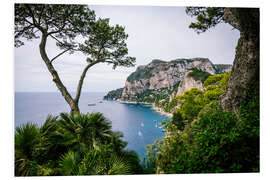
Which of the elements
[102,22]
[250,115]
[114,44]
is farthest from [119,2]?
[250,115]

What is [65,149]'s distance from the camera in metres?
2.00

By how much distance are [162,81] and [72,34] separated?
209 inches

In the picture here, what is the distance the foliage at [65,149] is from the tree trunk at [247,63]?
2.14 meters

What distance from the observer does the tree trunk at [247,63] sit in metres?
2.03

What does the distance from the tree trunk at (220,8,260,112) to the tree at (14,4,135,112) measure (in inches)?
85.2

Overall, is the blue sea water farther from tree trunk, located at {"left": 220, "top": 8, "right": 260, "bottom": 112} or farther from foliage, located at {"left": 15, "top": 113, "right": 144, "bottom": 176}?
tree trunk, located at {"left": 220, "top": 8, "right": 260, "bottom": 112}

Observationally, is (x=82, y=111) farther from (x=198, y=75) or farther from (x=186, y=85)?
(x=198, y=75)

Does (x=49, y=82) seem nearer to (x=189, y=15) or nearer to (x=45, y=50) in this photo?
(x=45, y=50)

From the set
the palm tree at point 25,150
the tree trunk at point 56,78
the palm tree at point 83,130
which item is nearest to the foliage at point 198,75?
the palm tree at point 83,130

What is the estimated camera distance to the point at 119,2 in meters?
2.20

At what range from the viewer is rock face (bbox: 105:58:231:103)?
481 centimetres

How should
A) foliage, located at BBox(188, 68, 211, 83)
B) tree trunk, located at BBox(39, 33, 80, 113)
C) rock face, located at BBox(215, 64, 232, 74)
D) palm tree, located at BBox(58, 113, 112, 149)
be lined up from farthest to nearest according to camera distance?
foliage, located at BBox(188, 68, 211, 83) < rock face, located at BBox(215, 64, 232, 74) < tree trunk, located at BBox(39, 33, 80, 113) < palm tree, located at BBox(58, 113, 112, 149)

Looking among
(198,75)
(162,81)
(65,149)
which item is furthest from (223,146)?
(162,81)

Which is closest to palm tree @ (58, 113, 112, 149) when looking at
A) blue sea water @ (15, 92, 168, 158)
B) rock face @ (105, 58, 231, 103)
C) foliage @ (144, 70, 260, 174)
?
blue sea water @ (15, 92, 168, 158)
